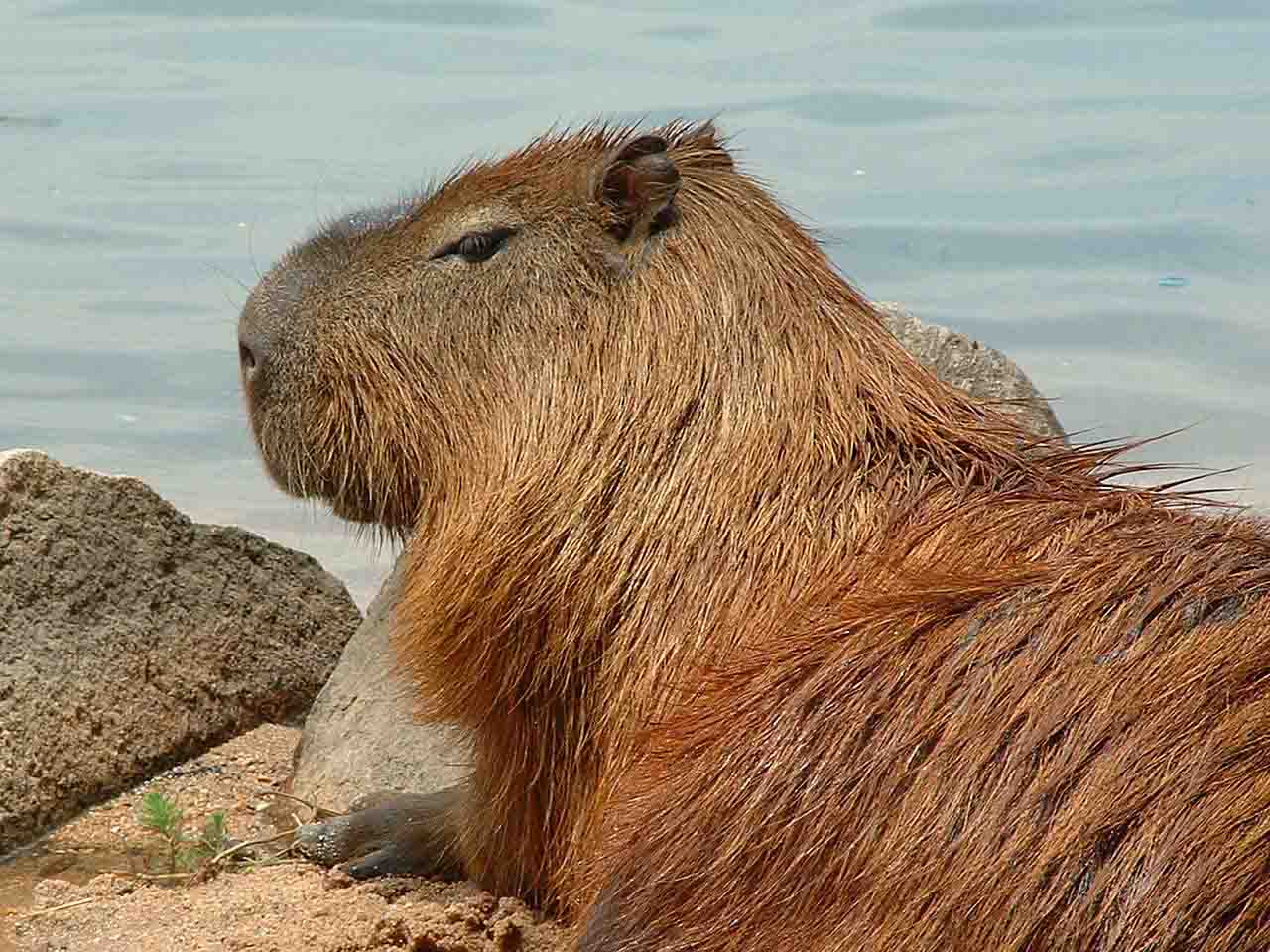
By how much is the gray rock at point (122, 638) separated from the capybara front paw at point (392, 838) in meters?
0.57

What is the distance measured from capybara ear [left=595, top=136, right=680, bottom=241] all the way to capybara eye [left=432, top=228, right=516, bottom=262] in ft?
0.59

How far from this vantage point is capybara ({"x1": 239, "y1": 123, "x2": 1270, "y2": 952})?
81.8 inches

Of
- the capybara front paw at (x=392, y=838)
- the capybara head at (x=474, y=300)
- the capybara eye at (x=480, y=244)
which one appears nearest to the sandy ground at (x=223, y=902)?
the capybara front paw at (x=392, y=838)

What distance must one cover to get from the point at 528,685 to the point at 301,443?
593 mm

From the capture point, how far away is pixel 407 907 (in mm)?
3289

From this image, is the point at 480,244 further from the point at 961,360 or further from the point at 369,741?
the point at 961,360

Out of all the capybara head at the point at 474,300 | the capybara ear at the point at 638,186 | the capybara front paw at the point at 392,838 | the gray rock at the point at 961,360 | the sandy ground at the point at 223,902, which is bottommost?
the sandy ground at the point at 223,902

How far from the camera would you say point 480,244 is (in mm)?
3232

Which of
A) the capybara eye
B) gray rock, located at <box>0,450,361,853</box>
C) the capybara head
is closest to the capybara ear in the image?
the capybara head

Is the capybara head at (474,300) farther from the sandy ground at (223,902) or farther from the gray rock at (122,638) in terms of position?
the gray rock at (122,638)

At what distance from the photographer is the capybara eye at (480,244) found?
127 inches

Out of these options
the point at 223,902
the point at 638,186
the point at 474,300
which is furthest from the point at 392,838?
the point at 638,186

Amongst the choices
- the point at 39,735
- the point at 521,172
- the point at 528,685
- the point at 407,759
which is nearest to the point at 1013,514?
the point at 528,685

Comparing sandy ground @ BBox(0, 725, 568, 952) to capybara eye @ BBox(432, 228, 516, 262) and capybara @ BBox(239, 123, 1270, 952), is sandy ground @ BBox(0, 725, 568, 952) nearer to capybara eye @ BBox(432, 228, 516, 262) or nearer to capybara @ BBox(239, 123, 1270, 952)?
capybara @ BBox(239, 123, 1270, 952)
